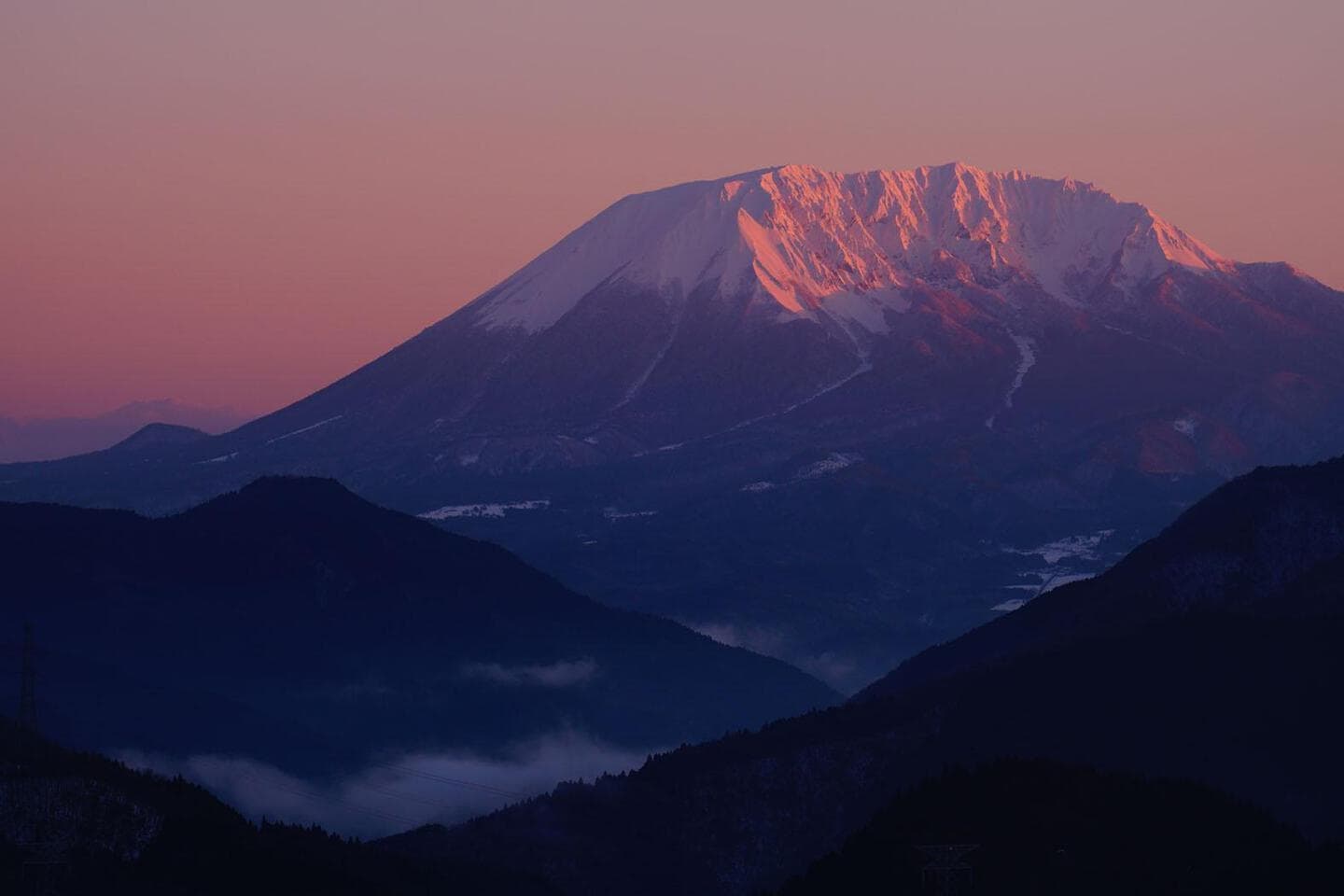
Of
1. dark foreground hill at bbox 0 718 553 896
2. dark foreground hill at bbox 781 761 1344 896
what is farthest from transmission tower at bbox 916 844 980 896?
dark foreground hill at bbox 0 718 553 896

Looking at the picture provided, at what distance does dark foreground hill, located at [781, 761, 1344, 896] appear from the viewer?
583ft

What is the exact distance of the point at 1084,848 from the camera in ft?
613

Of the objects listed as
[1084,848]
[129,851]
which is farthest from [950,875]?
[129,851]

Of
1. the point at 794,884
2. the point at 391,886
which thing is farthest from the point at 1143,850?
the point at 391,886

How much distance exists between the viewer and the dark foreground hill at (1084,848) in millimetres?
177750

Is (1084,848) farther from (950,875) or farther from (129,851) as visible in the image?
(129,851)

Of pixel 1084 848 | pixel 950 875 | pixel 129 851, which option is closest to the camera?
pixel 950 875

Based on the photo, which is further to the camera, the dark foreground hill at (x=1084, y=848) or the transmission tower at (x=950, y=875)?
the dark foreground hill at (x=1084, y=848)

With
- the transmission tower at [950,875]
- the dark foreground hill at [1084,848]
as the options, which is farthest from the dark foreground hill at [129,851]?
the transmission tower at [950,875]

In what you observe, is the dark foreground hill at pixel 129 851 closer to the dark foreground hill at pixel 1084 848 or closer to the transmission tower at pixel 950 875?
the dark foreground hill at pixel 1084 848

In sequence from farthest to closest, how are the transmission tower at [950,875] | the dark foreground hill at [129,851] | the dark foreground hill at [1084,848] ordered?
the dark foreground hill at [129,851], the dark foreground hill at [1084,848], the transmission tower at [950,875]

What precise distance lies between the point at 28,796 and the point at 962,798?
2304 inches

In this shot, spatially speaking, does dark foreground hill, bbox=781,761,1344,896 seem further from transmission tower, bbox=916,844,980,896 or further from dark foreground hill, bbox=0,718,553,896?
dark foreground hill, bbox=0,718,553,896

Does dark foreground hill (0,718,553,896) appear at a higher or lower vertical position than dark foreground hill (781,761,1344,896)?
higher
